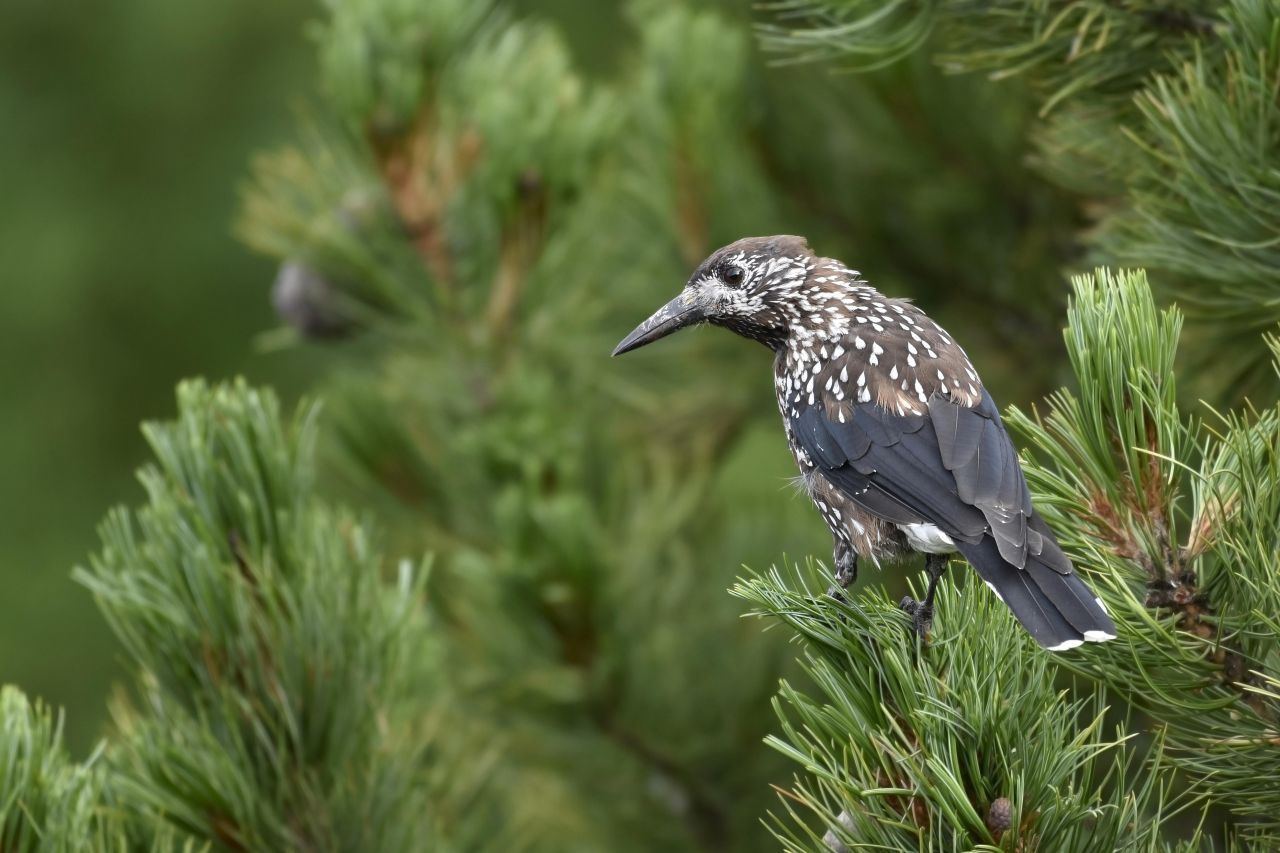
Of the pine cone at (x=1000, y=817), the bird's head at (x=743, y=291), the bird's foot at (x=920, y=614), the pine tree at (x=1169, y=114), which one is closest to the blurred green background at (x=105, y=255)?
the bird's head at (x=743, y=291)

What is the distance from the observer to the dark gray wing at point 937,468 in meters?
1.89

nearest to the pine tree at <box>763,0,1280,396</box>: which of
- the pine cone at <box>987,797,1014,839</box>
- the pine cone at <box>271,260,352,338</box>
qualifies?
the pine cone at <box>987,797,1014,839</box>

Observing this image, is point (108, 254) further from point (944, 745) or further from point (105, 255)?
point (944, 745)

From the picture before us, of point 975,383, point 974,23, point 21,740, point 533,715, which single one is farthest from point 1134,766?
point 21,740

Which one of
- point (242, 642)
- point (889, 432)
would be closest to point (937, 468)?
point (889, 432)

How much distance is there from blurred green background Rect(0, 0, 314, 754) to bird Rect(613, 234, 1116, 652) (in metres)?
4.73

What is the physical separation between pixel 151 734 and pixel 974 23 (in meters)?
1.52

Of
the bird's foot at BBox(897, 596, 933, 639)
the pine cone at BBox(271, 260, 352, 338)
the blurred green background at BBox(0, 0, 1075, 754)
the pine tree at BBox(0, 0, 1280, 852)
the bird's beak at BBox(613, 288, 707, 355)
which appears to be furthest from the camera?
the blurred green background at BBox(0, 0, 1075, 754)

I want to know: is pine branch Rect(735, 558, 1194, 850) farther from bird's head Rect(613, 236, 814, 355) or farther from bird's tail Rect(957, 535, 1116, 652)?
bird's head Rect(613, 236, 814, 355)

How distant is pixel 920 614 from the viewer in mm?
1875

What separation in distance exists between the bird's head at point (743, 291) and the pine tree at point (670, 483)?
0.34 meters

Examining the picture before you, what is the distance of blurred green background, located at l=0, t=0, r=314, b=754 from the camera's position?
679cm

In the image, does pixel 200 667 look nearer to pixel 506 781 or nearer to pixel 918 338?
pixel 506 781

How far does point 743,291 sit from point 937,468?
57 centimetres
